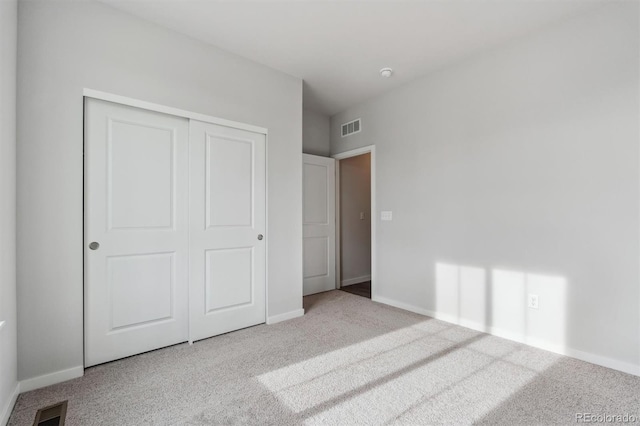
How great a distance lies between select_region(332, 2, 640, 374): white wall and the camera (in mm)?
2199

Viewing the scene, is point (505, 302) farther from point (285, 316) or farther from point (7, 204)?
point (7, 204)

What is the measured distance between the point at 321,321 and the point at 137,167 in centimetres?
224

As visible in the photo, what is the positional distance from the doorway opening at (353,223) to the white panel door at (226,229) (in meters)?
1.84

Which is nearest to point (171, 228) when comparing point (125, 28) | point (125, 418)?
point (125, 418)

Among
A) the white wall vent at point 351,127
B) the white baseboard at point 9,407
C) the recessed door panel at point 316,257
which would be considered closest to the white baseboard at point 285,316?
the recessed door panel at point 316,257

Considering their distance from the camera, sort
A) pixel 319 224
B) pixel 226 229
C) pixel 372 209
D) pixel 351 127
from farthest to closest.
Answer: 1. pixel 319 224
2. pixel 351 127
3. pixel 372 209
4. pixel 226 229

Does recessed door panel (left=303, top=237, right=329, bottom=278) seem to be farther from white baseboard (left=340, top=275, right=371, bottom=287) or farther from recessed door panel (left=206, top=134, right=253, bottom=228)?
recessed door panel (left=206, top=134, right=253, bottom=228)

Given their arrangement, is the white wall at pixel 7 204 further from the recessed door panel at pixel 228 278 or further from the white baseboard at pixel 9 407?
the recessed door panel at pixel 228 278

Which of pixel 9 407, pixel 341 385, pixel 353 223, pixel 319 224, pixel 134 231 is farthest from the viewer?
pixel 353 223

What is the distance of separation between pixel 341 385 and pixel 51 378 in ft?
6.29

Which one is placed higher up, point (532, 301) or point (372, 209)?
point (372, 209)

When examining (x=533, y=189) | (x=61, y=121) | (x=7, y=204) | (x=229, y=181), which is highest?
(x=61, y=121)

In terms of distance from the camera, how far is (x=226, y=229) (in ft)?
9.47

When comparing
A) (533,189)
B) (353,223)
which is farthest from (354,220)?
(533,189)
